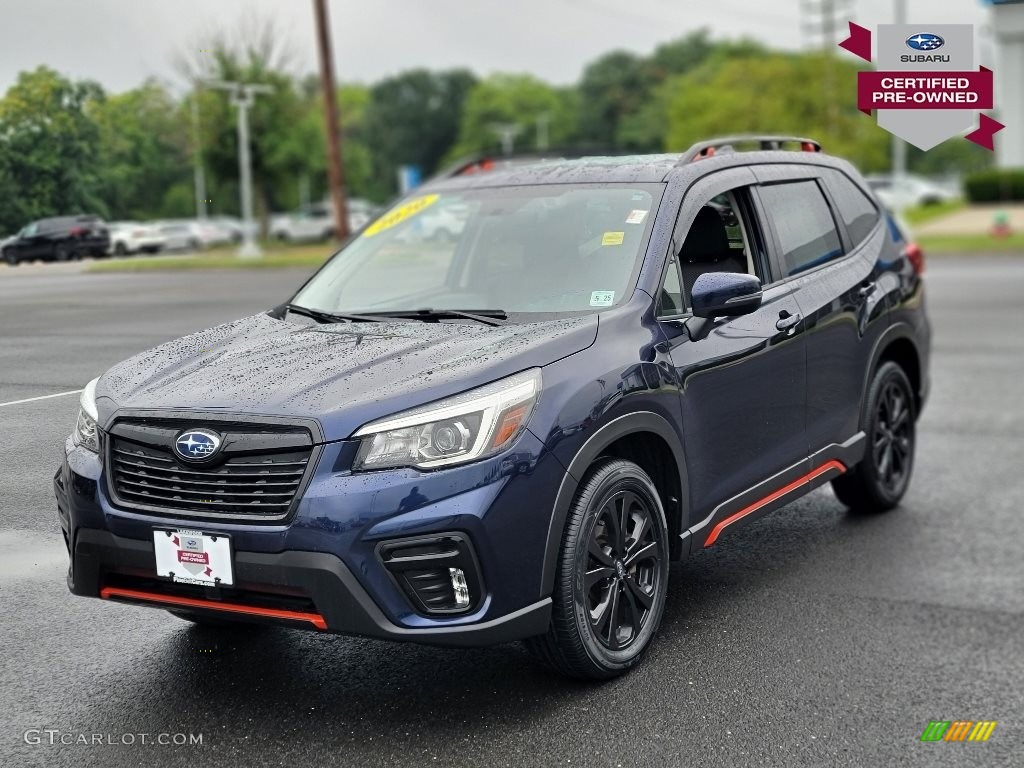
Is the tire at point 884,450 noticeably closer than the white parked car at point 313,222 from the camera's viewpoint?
Yes

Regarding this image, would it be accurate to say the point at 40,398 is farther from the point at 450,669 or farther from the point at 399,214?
the point at 399,214

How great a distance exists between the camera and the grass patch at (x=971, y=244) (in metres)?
28.9

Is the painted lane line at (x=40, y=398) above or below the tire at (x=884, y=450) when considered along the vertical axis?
above

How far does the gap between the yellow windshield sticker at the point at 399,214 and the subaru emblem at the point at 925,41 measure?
2.13 meters

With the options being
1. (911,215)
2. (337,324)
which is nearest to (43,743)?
(337,324)

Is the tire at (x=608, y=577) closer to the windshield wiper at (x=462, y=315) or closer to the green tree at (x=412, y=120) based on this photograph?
the windshield wiper at (x=462, y=315)

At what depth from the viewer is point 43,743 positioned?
12.2 feet

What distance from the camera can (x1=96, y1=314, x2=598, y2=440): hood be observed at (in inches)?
146

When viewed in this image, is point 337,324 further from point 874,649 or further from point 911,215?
point 911,215

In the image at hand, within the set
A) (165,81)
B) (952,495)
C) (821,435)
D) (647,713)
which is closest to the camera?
(647,713)

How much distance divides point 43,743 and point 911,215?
47.2 meters

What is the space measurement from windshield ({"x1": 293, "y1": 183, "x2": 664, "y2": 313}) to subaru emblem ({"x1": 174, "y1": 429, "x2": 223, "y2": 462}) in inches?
51.8

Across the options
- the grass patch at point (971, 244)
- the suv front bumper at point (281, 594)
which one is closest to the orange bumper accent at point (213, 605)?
the suv front bumper at point (281, 594)

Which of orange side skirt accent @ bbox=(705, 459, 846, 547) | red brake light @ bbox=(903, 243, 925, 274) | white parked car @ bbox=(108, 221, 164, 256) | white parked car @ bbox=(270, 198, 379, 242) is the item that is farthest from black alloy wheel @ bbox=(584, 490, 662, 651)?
white parked car @ bbox=(270, 198, 379, 242)
